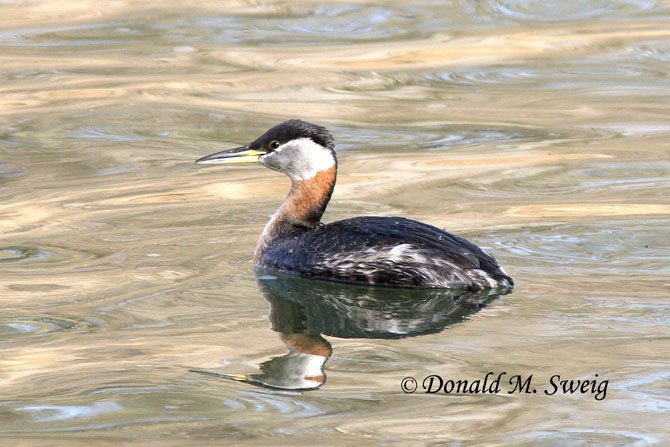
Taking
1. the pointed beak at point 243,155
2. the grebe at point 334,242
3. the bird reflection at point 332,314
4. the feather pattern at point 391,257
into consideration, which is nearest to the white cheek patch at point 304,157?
the grebe at point 334,242

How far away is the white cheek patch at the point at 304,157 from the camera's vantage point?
8.46 meters

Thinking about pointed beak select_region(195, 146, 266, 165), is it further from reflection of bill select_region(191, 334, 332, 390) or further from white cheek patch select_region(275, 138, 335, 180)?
reflection of bill select_region(191, 334, 332, 390)

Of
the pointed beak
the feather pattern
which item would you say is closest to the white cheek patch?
the pointed beak

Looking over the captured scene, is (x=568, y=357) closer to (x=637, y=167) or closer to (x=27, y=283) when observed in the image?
(x=27, y=283)

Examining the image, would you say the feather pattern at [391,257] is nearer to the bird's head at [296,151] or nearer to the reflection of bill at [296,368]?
the bird's head at [296,151]

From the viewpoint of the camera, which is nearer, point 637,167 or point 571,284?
point 571,284

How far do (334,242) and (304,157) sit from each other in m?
0.82

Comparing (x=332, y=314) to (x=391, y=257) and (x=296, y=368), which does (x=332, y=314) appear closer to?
(x=391, y=257)

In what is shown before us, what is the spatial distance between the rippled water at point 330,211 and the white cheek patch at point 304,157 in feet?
1.78

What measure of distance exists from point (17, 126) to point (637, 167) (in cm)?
488

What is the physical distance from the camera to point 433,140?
36.8 feet

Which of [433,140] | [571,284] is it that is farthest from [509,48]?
[571,284]

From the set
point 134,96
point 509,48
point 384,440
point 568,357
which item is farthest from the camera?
point 509,48

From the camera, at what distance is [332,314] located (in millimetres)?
7344
